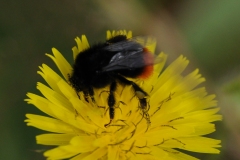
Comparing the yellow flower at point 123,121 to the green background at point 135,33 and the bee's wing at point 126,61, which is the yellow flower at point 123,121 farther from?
the green background at point 135,33

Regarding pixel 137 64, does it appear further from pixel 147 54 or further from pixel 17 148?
pixel 17 148

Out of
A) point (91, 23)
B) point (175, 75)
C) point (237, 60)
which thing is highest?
point (91, 23)

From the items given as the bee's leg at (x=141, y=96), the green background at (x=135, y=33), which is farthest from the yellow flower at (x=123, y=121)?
the green background at (x=135, y=33)

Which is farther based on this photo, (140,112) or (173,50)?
(173,50)

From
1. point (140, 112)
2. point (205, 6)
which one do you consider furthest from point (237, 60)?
point (140, 112)

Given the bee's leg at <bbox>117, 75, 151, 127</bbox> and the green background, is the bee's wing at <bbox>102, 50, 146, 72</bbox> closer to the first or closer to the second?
the bee's leg at <bbox>117, 75, 151, 127</bbox>

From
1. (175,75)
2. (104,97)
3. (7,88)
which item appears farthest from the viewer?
(7,88)

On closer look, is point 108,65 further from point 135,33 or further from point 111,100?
point 135,33

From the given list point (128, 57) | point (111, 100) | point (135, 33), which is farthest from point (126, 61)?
point (135, 33)
